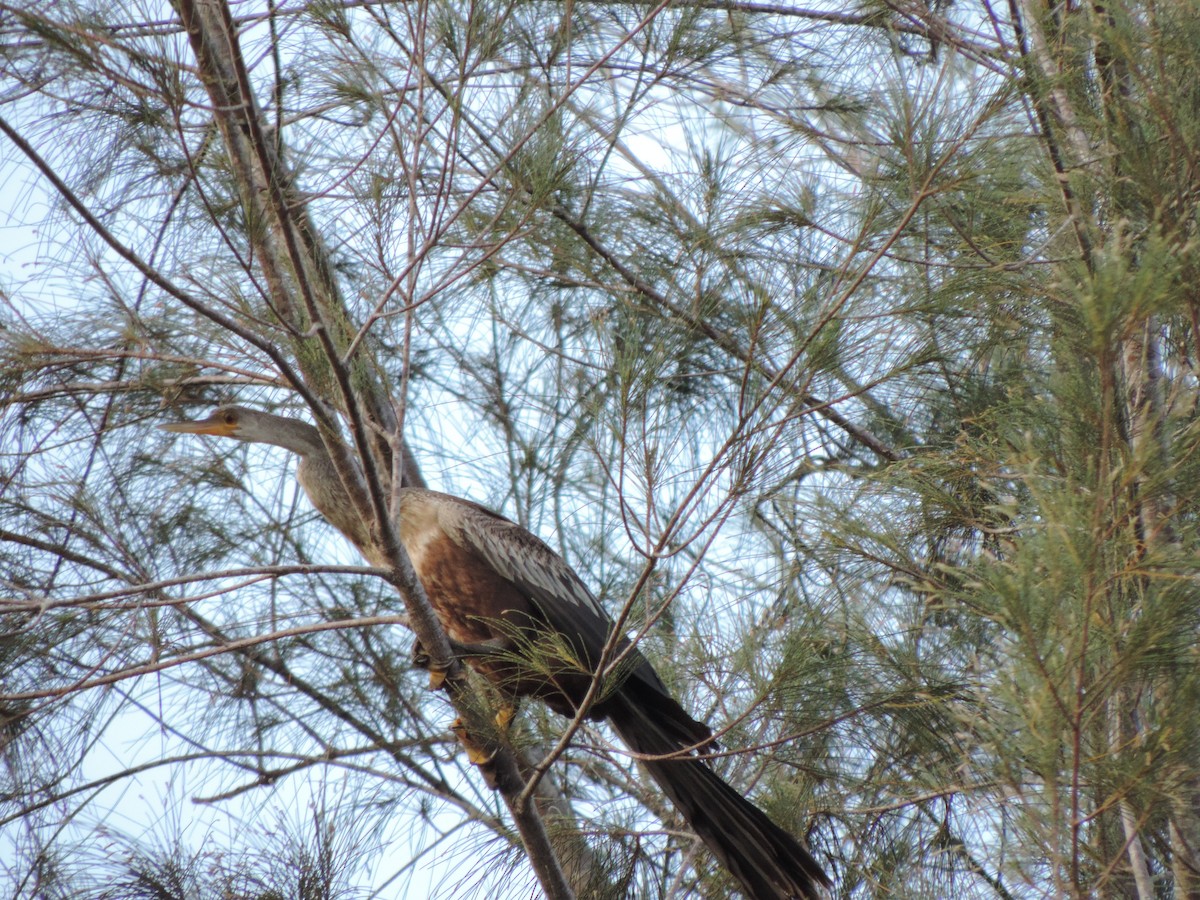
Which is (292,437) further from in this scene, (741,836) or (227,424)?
(741,836)

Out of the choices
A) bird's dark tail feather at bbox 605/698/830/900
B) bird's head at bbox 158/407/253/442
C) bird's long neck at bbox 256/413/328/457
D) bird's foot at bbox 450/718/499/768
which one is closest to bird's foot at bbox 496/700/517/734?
bird's foot at bbox 450/718/499/768

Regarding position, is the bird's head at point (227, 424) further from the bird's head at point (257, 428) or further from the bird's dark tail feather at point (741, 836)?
the bird's dark tail feather at point (741, 836)

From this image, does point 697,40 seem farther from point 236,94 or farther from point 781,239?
point 236,94

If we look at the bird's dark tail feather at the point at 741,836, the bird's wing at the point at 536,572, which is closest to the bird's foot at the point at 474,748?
the bird's dark tail feather at the point at 741,836

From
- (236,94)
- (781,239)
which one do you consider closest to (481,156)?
(781,239)

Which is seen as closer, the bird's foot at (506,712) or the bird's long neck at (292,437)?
the bird's foot at (506,712)

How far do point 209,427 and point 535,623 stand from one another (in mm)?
1126

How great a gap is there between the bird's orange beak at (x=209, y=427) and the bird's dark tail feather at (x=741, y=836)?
5.11ft

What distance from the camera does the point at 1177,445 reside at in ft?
5.91

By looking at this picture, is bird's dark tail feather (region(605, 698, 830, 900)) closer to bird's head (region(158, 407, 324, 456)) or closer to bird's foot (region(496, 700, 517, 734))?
bird's foot (region(496, 700, 517, 734))

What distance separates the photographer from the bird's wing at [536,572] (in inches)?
118

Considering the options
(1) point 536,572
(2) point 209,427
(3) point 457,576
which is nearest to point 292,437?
(2) point 209,427

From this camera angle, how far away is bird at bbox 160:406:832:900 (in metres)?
2.39

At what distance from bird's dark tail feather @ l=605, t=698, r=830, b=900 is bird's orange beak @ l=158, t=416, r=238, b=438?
156 centimetres
